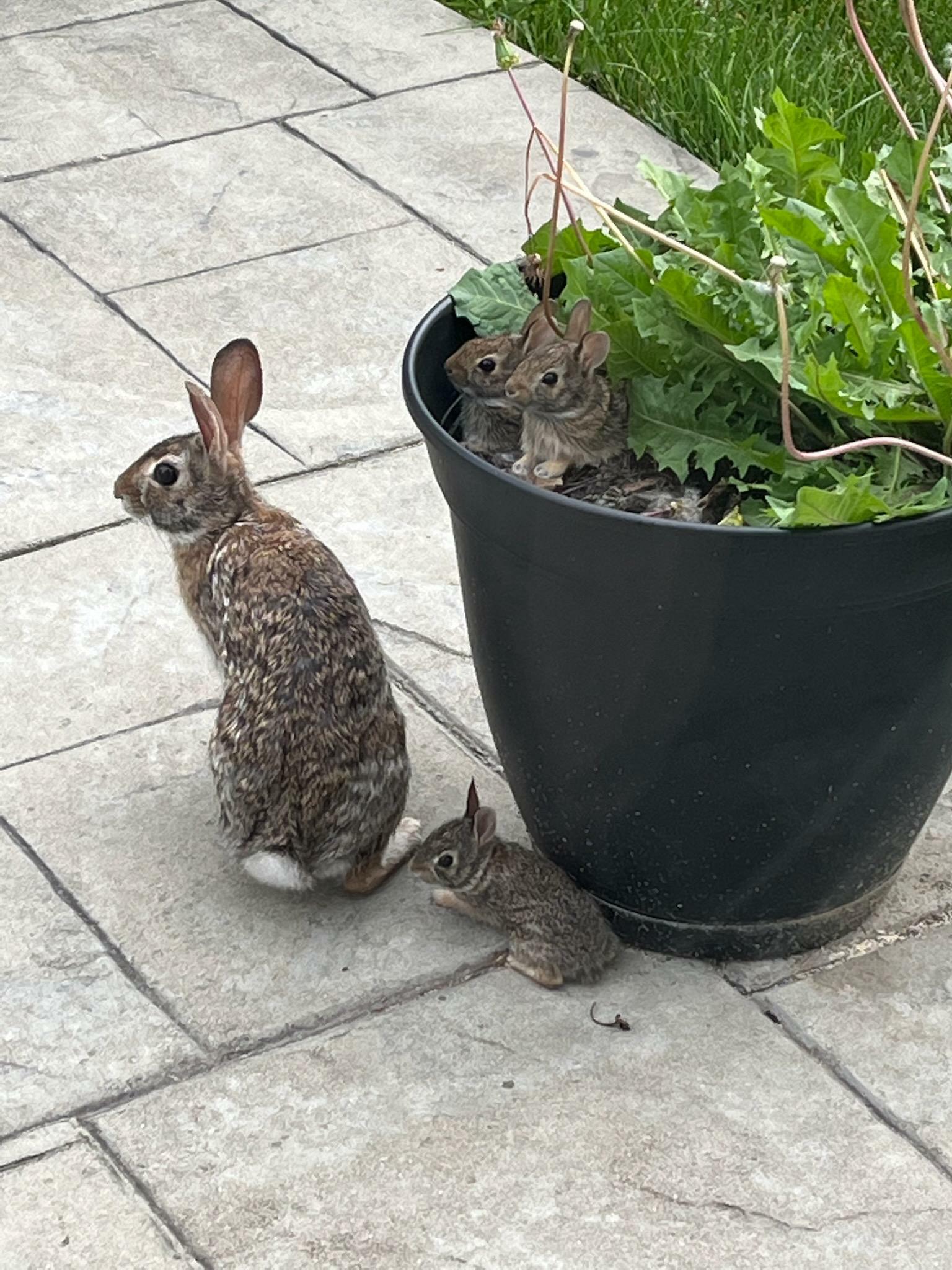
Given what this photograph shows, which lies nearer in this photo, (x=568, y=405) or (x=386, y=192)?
(x=568, y=405)

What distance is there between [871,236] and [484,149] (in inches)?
148

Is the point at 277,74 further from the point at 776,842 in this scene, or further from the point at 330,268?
the point at 776,842

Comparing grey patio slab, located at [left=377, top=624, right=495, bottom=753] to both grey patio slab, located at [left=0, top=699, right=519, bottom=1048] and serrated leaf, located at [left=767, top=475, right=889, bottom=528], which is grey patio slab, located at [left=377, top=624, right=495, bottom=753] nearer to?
grey patio slab, located at [left=0, top=699, right=519, bottom=1048]

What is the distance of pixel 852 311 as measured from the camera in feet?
10.1

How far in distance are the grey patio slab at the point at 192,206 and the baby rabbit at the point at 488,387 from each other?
105 inches

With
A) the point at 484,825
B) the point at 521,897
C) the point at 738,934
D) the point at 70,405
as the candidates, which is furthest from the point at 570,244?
the point at 70,405

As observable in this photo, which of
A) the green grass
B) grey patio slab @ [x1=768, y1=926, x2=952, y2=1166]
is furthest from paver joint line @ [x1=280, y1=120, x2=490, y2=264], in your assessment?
grey patio slab @ [x1=768, y1=926, x2=952, y2=1166]

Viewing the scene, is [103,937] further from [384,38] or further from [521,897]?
[384,38]

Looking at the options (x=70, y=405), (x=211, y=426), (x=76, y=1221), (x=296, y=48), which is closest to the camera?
(x=76, y=1221)

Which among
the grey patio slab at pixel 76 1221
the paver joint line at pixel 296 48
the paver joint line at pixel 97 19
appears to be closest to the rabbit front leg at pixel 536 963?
the grey patio slab at pixel 76 1221

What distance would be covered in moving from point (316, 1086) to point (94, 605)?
1644 millimetres

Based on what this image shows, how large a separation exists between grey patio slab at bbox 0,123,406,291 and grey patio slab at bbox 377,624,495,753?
1989 millimetres

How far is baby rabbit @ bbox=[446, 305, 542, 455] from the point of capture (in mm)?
3529

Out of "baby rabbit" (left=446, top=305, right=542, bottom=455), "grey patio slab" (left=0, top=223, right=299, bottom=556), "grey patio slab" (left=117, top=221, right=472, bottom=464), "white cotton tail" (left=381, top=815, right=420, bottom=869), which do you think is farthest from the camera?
"grey patio slab" (left=117, top=221, right=472, bottom=464)
